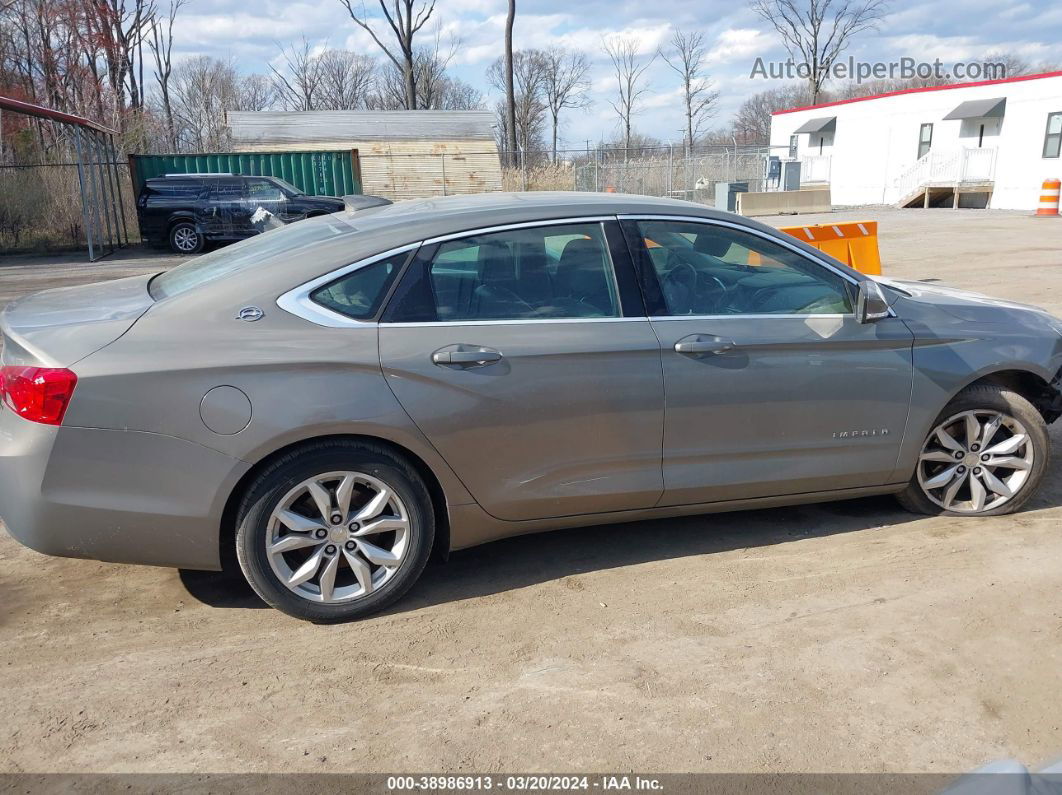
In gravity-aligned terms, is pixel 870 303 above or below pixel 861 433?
above

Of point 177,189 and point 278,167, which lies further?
point 278,167

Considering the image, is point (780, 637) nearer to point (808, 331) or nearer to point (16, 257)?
point (808, 331)

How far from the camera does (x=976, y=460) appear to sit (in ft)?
14.3

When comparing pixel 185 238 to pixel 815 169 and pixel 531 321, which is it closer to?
pixel 531 321

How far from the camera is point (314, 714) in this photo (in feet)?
9.68

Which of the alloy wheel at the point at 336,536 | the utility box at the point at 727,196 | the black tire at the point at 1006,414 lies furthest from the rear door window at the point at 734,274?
the utility box at the point at 727,196

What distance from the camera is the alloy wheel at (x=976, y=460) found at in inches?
169

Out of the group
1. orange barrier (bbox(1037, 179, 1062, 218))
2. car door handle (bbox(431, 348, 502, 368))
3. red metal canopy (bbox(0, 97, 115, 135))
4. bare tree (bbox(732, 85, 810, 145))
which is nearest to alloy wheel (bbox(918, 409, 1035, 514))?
car door handle (bbox(431, 348, 502, 368))

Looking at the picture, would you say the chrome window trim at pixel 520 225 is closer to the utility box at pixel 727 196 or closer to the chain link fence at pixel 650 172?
the utility box at pixel 727 196

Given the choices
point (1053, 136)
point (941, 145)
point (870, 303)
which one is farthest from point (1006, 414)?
point (941, 145)

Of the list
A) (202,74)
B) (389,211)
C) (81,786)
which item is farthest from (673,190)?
(202,74)

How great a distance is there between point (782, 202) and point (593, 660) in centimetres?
2808

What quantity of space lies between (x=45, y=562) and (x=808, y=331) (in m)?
3.74

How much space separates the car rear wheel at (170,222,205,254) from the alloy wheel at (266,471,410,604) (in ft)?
62.8
